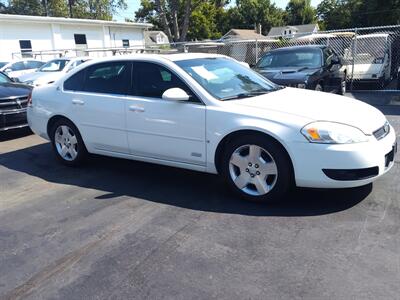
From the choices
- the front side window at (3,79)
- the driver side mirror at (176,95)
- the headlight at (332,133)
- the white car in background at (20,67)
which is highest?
the driver side mirror at (176,95)

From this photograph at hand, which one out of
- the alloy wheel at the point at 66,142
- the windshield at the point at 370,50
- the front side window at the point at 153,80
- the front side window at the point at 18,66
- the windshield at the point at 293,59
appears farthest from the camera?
the front side window at the point at 18,66

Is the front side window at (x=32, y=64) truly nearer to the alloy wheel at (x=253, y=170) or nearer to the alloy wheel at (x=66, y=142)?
the alloy wheel at (x=66, y=142)

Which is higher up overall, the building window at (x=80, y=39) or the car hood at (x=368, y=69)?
the building window at (x=80, y=39)

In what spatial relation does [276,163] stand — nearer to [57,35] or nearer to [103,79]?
[103,79]

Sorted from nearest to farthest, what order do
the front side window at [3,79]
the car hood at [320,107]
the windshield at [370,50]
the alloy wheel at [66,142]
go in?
the car hood at [320,107] → the alloy wheel at [66,142] → the front side window at [3,79] → the windshield at [370,50]

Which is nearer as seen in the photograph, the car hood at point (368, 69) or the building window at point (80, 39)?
the car hood at point (368, 69)

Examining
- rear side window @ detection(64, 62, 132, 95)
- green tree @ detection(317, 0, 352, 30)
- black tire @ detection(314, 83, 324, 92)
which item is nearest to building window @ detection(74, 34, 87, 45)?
black tire @ detection(314, 83, 324, 92)

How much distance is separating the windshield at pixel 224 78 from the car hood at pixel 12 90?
477 cm

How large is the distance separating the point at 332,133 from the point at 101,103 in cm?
288

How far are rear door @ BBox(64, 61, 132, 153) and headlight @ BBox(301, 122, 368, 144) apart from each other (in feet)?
7.55

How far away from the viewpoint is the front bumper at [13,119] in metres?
7.94

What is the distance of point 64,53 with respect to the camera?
2741 cm

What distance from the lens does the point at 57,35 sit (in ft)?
98.9

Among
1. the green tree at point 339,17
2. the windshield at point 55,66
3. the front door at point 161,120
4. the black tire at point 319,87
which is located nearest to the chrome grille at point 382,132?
the front door at point 161,120
